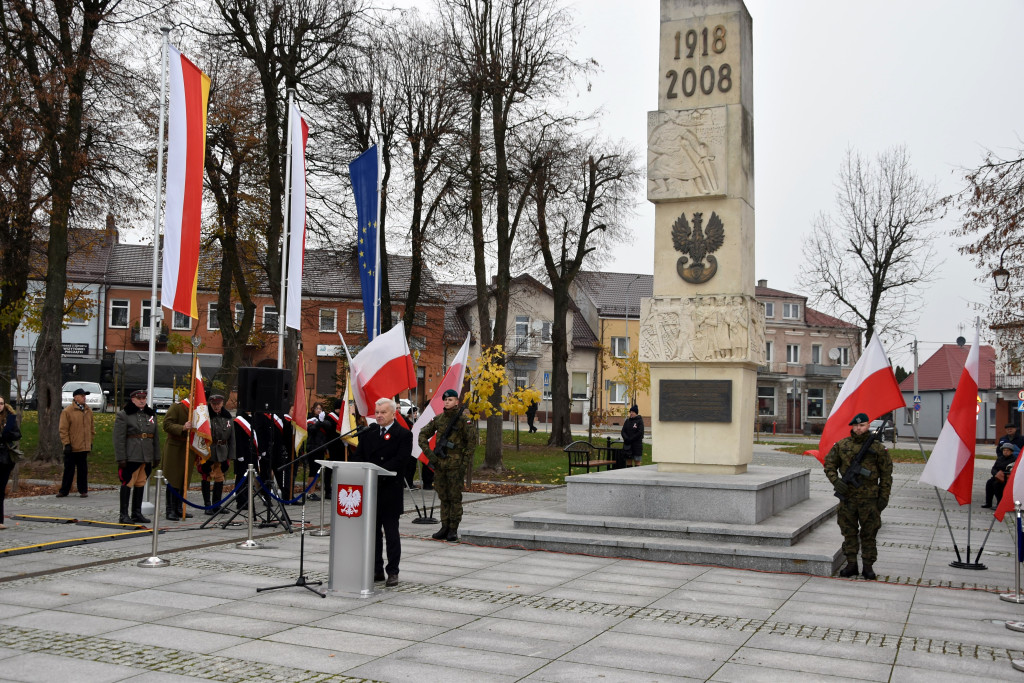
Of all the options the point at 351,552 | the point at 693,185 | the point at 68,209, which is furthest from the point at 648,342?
the point at 68,209

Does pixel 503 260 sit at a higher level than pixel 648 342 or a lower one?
higher

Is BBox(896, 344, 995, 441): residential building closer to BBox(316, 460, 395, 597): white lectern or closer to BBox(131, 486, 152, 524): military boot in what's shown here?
BBox(131, 486, 152, 524): military boot

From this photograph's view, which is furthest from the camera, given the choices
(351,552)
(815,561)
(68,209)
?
(68,209)

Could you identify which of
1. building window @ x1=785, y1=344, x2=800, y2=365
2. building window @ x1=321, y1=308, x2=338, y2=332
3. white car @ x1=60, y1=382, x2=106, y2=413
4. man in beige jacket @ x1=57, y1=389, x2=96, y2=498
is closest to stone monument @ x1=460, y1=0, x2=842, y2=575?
man in beige jacket @ x1=57, y1=389, x2=96, y2=498

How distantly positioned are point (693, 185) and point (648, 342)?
8.19 ft

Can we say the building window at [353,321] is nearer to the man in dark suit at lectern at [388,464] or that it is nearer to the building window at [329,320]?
the building window at [329,320]

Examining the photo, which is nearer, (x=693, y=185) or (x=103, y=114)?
(x=693, y=185)

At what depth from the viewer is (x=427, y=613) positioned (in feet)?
27.7

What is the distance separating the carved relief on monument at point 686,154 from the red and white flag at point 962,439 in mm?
4652

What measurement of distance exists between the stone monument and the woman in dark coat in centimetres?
610

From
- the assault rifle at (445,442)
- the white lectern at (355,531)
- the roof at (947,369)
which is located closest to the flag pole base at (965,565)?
the assault rifle at (445,442)

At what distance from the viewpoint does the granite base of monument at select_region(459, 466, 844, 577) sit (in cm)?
1150

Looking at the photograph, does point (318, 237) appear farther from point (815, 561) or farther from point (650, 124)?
point (815, 561)

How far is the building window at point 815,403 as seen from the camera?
73.9 metres
